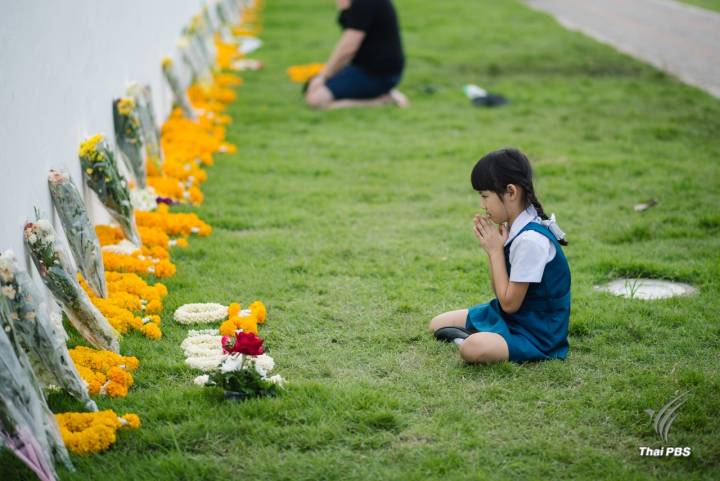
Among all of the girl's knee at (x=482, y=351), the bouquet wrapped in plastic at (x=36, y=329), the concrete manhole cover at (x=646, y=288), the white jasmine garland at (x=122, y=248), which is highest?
the bouquet wrapped in plastic at (x=36, y=329)

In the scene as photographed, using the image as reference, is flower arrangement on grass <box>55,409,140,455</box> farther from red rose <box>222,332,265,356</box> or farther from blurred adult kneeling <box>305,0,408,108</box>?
blurred adult kneeling <box>305,0,408,108</box>

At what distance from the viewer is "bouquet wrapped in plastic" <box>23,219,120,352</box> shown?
4395 millimetres

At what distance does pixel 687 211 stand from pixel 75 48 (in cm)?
472

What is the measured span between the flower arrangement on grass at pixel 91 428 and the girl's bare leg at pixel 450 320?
174 cm

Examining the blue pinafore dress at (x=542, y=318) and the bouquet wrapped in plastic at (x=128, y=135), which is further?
the bouquet wrapped in plastic at (x=128, y=135)

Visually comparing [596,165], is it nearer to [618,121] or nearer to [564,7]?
[618,121]

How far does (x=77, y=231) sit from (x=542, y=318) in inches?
104

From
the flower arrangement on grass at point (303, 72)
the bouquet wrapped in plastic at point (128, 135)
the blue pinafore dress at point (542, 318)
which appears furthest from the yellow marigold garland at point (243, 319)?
the flower arrangement on grass at point (303, 72)

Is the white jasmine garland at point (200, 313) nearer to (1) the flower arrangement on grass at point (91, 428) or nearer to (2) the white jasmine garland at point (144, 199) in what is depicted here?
(1) the flower arrangement on grass at point (91, 428)

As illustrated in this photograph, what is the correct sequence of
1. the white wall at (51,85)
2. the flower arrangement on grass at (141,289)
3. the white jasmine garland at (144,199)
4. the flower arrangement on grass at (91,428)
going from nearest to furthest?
the flower arrangement on grass at (91,428), the white wall at (51,85), the flower arrangement on grass at (141,289), the white jasmine garland at (144,199)

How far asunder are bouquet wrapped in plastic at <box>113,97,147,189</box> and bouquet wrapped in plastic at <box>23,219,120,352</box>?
245cm

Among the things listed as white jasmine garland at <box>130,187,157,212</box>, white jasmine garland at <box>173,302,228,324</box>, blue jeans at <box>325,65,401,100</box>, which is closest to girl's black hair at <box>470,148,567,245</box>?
white jasmine garland at <box>173,302,228,324</box>

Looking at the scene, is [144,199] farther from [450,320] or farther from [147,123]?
[450,320]

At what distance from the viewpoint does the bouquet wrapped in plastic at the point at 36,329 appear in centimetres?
367
